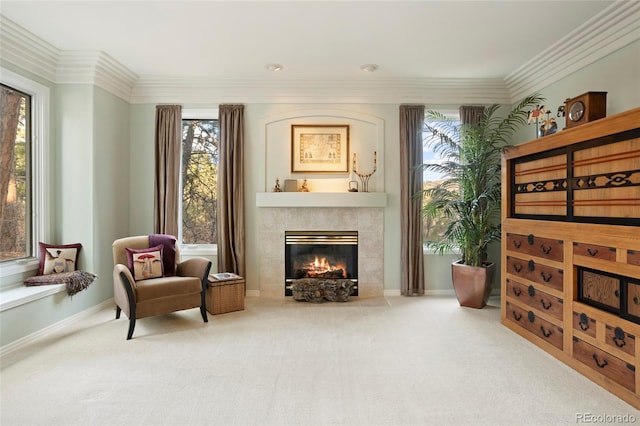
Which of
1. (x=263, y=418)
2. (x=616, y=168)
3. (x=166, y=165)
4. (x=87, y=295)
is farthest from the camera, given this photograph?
(x=166, y=165)

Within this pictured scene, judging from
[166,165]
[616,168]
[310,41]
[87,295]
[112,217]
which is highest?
[310,41]

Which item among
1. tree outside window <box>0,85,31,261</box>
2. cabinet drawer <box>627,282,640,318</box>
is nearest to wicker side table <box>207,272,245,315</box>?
tree outside window <box>0,85,31,261</box>

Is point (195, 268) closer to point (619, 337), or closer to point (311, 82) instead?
point (311, 82)

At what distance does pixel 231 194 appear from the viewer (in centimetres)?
Answer: 498

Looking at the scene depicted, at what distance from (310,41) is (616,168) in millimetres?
2826

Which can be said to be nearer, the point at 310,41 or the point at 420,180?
the point at 310,41

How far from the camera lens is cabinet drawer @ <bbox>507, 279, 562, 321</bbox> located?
3.06 m

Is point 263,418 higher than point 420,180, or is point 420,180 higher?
point 420,180

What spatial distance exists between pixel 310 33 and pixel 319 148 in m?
1.72

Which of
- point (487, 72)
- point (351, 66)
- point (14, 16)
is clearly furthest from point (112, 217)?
point (487, 72)

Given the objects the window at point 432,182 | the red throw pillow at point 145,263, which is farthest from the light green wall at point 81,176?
the window at point 432,182

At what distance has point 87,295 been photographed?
13.6 ft

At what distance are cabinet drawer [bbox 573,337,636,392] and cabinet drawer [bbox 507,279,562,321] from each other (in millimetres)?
282

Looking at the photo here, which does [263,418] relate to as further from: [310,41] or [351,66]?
[351,66]
